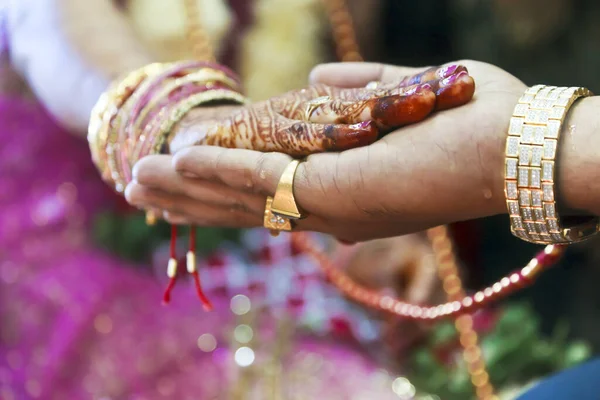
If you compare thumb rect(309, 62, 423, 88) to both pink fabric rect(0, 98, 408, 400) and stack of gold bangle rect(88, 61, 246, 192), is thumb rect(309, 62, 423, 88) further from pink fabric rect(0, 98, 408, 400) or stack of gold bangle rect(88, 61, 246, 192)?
pink fabric rect(0, 98, 408, 400)

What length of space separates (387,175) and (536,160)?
107mm

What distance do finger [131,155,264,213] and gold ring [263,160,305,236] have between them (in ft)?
0.09

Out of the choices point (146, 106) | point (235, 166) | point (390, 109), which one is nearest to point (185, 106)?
point (146, 106)

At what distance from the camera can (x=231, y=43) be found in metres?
1.31

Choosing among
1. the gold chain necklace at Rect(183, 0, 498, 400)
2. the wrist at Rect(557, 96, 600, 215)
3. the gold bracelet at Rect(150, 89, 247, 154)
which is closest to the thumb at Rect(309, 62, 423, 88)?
the gold bracelet at Rect(150, 89, 247, 154)

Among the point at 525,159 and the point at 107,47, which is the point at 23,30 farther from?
the point at 525,159

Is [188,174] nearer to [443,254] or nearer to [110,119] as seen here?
[110,119]

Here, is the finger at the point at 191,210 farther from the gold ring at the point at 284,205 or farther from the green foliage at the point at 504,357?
the green foliage at the point at 504,357

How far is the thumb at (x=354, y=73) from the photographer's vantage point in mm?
665

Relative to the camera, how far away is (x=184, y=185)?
2.08ft

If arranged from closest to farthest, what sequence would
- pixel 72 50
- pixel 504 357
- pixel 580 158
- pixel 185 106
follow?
pixel 580 158 < pixel 185 106 < pixel 72 50 < pixel 504 357

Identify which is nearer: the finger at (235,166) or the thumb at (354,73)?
the finger at (235,166)

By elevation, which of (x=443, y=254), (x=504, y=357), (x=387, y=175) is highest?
(x=387, y=175)

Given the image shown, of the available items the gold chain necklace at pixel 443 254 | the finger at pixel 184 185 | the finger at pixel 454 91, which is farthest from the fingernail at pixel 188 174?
the gold chain necklace at pixel 443 254
